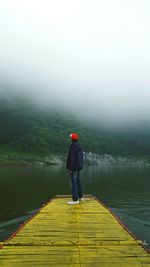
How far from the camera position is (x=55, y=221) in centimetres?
1847

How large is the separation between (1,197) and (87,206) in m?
23.2

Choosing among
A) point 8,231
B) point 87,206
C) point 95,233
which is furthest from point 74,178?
point 95,233

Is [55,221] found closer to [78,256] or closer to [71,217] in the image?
[71,217]

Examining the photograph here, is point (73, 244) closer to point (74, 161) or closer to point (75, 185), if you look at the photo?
point (75, 185)

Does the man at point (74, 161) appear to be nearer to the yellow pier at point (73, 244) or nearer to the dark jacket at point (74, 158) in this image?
the dark jacket at point (74, 158)

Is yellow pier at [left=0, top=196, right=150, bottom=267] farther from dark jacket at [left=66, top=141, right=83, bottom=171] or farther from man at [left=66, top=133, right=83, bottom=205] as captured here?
dark jacket at [left=66, top=141, right=83, bottom=171]

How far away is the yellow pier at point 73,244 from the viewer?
1136 centimetres

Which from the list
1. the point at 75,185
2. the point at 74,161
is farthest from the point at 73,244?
the point at 74,161

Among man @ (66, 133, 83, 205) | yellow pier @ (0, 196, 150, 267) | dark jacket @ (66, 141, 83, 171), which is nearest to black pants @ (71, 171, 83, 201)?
man @ (66, 133, 83, 205)

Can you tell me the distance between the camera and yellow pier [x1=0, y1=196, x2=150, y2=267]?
11.4 metres

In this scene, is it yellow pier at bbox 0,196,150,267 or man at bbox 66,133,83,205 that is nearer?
yellow pier at bbox 0,196,150,267

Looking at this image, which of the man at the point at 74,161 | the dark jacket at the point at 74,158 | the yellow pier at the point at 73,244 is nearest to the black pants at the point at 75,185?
the man at the point at 74,161

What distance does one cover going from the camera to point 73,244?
44.2 feet

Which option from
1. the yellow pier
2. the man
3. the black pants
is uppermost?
Answer: the man
